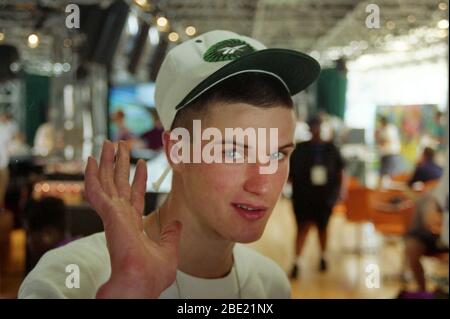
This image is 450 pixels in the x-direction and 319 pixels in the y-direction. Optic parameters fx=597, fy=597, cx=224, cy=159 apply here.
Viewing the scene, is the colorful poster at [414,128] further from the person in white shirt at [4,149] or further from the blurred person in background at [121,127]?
the blurred person in background at [121,127]

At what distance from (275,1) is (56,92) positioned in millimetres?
1070

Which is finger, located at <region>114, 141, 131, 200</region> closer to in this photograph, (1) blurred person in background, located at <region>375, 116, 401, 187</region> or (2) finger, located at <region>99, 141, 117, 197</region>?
(2) finger, located at <region>99, 141, 117, 197</region>

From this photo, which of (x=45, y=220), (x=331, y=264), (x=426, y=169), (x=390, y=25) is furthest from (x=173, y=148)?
(x=426, y=169)

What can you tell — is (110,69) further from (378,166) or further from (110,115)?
(378,166)

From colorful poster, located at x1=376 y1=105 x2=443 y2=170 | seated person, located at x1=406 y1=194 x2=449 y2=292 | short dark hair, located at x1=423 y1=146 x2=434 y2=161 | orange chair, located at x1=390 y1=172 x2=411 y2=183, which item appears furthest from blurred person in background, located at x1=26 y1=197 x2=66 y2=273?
orange chair, located at x1=390 y1=172 x2=411 y2=183

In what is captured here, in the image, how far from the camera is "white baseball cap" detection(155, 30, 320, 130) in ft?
2.62

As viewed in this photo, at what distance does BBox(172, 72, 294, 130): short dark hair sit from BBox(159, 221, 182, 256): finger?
6.0 inches

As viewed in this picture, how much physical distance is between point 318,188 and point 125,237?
212cm

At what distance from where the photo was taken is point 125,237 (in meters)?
0.70

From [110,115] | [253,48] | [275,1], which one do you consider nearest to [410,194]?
[275,1]

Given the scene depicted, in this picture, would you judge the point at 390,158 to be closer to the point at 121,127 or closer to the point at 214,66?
the point at 121,127

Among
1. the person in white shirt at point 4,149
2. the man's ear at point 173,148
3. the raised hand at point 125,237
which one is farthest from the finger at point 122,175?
the person in white shirt at point 4,149

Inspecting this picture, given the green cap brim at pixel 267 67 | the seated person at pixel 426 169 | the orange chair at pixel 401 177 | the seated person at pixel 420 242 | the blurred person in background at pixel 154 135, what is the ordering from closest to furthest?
the green cap brim at pixel 267 67, the blurred person in background at pixel 154 135, the seated person at pixel 420 242, the seated person at pixel 426 169, the orange chair at pixel 401 177

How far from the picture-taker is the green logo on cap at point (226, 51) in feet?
2.65
